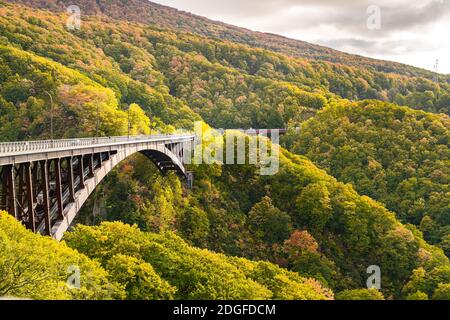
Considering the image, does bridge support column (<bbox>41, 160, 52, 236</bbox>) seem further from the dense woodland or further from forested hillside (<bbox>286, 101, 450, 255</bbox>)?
forested hillside (<bbox>286, 101, 450, 255</bbox>)

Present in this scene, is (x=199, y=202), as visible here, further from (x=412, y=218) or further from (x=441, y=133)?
(x=441, y=133)

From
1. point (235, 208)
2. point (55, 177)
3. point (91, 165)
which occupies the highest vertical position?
point (55, 177)

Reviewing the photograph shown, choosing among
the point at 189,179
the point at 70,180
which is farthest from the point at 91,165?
the point at 189,179

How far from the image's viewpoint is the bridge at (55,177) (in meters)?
25.8

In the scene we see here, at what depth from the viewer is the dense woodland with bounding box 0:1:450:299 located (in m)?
33.4

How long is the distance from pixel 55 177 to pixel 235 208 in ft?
155

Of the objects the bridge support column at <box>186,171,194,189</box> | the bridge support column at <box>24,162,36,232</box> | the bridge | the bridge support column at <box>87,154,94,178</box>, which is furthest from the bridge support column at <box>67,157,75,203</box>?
the bridge support column at <box>186,171,194,189</box>

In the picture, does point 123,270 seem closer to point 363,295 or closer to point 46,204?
point 46,204

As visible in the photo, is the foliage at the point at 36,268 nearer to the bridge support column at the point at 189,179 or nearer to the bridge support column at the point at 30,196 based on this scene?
the bridge support column at the point at 30,196

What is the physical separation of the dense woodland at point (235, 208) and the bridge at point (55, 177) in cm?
272

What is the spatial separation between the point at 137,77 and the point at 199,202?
98.1m

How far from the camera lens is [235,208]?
7494 centimetres

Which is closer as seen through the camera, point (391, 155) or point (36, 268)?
point (36, 268)
